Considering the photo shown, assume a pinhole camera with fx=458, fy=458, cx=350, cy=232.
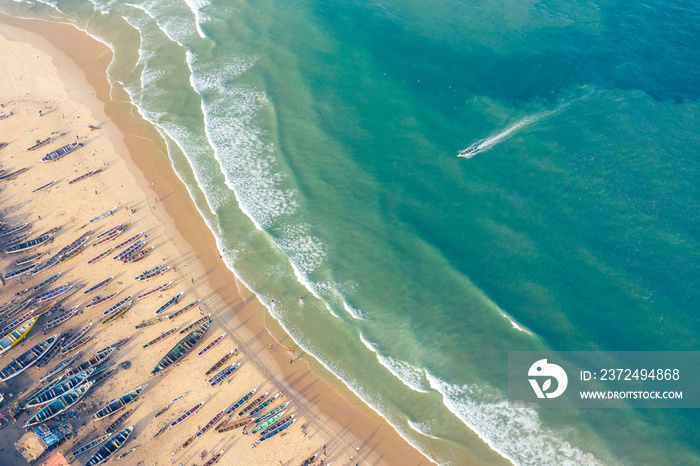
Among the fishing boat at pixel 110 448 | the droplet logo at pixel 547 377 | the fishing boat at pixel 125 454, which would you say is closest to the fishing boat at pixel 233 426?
the fishing boat at pixel 125 454

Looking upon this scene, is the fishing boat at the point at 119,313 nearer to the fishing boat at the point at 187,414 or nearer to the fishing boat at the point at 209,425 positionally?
the fishing boat at the point at 187,414

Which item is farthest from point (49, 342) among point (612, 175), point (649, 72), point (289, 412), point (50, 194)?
point (649, 72)

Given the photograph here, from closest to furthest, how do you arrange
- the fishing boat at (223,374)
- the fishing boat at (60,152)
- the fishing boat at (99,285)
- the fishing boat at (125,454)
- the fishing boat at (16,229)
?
1. the fishing boat at (125,454)
2. the fishing boat at (223,374)
3. the fishing boat at (99,285)
4. the fishing boat at (16,229)
5. the fishing boat at (60,152)

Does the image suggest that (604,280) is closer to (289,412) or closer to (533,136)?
(533,136)

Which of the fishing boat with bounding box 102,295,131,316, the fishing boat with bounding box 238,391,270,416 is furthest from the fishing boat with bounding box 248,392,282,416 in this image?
the fishing boat with bounding box 102,295,131,316

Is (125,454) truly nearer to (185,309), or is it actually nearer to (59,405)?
(59,405)

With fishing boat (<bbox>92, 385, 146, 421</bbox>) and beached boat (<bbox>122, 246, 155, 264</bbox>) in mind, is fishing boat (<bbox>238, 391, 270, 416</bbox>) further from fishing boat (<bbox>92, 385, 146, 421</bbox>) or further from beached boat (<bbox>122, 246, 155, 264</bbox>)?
beached boat (<bbox>122, 246, 155, 264</bbox>)
